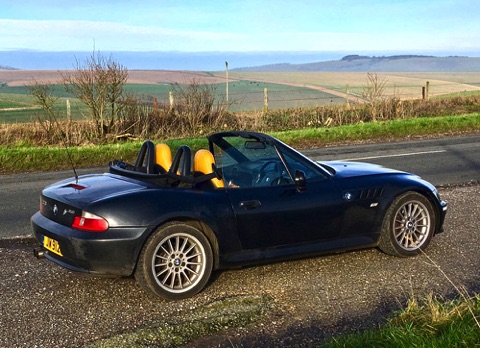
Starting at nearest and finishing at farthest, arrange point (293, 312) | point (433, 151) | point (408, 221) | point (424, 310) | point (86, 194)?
point (424, 310) → point (293, 312) → point (86, 194) → point (408, 221) → point (433, 151)

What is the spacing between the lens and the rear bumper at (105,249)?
494cm

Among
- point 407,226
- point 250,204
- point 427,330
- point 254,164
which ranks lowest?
point 427,330

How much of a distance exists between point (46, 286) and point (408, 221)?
3.48 meters

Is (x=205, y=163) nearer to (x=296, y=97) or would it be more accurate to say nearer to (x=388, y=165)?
(x=388, y=165)

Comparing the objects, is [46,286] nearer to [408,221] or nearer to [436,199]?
[408,221]

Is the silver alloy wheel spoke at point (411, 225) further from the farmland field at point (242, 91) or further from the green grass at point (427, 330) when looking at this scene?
the farmland field at point (242, 91)

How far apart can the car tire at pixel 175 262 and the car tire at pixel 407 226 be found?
1873mm

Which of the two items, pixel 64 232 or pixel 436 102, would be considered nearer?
pixel 64 232

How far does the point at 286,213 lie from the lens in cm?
559

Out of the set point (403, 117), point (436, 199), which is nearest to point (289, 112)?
point (403, 117)

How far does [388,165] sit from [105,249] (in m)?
8.66

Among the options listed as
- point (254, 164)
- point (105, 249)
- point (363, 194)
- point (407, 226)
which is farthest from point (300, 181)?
point (105, 249)

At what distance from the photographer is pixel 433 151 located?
14.7 meters

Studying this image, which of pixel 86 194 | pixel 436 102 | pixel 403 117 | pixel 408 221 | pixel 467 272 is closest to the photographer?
pixel 86 194
